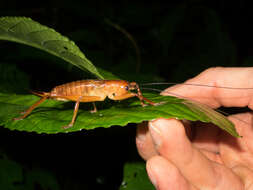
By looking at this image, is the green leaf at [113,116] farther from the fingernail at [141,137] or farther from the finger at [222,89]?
the finger at [222,89]

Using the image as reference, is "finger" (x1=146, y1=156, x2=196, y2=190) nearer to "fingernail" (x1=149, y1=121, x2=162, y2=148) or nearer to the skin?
Answer: the skin

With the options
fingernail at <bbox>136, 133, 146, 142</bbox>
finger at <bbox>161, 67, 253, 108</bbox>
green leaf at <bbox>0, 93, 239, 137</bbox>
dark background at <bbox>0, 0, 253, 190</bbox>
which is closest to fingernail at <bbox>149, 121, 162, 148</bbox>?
green leaf at <bbox>0, 93, 239, 137</bbox>

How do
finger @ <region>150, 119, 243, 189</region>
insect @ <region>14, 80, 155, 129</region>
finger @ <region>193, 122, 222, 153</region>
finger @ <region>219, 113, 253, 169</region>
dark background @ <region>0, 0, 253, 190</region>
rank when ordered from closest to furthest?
finger @ <region>150, 119, 243, 189</region> < insect @ <region>14, 80, 155, 129</region> < finger @ <region>219, 113, 253, 169</region> < finger @ <region>193, 122, 222, 153</region> < dark background @ <region>0, 0, 253, 190</region>

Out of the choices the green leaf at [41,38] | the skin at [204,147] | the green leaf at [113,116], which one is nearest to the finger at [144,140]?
the skin at [204,147]

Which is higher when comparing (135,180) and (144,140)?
(144,140)

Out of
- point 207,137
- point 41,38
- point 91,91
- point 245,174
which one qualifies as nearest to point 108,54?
point 91,91

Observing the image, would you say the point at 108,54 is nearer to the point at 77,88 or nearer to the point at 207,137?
the point at 77,88

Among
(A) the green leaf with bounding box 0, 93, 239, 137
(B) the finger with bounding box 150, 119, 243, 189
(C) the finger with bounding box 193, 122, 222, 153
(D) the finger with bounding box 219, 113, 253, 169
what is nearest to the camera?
(A) the green leaf with bounding box 0, 93, 239, 137

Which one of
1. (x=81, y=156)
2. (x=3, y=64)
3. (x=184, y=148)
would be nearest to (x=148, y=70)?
(x=81, y=156)
